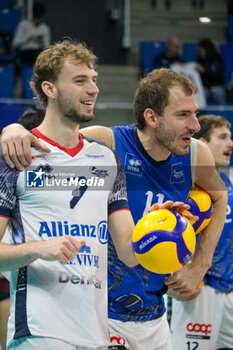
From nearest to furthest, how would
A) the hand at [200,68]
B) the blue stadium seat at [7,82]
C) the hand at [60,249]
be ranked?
the hand at [60,249], the blue stadium seat at [7,82], the hand at [200,68]

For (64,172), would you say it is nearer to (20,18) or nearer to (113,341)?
(113,341)

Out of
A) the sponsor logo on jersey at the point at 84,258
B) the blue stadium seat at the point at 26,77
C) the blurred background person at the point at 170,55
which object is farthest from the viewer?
the blurred background person at the point at 170,55

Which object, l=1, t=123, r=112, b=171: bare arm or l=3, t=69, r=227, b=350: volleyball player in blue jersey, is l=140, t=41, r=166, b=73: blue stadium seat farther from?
l=1, t=123, r=112, b=171: bare arm

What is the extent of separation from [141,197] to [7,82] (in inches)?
212

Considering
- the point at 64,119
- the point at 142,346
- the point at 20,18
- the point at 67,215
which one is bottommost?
the point at 142,346

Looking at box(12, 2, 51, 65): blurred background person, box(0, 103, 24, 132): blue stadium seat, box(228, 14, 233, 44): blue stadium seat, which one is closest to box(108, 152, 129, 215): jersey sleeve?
box(0, 103, 24, 132): blue stadium seat

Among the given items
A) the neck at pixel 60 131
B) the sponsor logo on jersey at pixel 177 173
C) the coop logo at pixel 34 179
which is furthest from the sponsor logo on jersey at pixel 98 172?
the sponsor logo on jersey at pixel 177 173

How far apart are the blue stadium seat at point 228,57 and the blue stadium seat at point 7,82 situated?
10.1 feet

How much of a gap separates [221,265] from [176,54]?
5.43m

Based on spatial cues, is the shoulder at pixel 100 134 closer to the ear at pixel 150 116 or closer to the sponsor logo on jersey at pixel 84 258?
the ear at pixel 150 116

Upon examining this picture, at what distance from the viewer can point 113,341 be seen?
9.39ft

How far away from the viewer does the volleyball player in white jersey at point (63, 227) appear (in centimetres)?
228

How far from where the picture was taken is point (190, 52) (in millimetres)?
9164

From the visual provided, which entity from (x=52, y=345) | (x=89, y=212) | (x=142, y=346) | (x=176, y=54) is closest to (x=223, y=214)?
(x=142, y=346)
